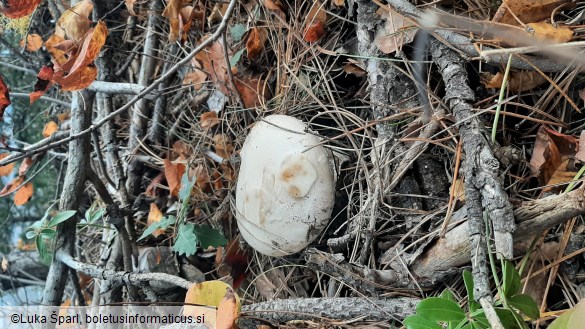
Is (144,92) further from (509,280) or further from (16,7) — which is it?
(509,280)

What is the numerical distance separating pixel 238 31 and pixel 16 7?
57 cm

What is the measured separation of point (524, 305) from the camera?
846 millimetres

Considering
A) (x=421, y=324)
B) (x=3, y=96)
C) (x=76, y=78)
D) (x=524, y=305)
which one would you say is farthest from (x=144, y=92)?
(x=524, y=305)

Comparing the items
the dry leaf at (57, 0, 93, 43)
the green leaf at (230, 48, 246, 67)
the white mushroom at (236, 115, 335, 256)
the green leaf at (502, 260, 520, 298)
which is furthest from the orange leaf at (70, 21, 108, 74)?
the green leaf at (502, 260, 520, 298)

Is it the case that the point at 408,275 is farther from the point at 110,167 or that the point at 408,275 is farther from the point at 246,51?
the point at 110,167

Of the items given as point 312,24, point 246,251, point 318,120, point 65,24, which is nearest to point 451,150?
point 318,120

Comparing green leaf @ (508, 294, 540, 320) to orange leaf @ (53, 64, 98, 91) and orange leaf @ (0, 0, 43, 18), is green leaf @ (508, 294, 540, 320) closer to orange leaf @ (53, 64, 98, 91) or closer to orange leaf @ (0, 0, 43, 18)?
orange leaf @ (53, 64, 98, 91)

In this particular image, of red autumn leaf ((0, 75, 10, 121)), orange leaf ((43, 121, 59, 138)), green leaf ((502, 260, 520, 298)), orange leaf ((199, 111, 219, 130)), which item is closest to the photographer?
green leaf ((502, 260, 520, 298))

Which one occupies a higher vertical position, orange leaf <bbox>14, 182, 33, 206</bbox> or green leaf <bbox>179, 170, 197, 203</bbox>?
green leaf <bbox>179, 170, 197, 203</bbox>

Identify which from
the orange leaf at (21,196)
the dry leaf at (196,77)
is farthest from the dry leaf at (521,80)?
the orange leaf at (21,196)

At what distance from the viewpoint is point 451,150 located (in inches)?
42.1

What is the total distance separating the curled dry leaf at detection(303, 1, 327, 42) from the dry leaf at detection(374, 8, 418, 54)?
0.18m

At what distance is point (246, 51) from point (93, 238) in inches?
35.0

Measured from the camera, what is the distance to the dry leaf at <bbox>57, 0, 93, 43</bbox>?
4.88 ft
